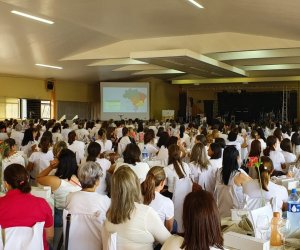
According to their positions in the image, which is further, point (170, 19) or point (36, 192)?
point (170, 19)

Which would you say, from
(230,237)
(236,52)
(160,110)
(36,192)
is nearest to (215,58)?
(236,52)

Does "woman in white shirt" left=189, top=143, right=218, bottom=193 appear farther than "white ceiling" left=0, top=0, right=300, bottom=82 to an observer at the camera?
No

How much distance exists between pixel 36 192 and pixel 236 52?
1095 centimetres

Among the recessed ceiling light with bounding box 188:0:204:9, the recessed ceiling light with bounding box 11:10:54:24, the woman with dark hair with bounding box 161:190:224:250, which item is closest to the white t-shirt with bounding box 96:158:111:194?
the woman with dark hair with bounding box 161:190:224:250

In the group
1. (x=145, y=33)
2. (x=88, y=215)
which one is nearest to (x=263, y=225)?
(x=88, y=215)

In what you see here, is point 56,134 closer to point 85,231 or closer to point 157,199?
point 157,199

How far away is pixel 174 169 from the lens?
5.01 meters

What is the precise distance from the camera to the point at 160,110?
23.5 m

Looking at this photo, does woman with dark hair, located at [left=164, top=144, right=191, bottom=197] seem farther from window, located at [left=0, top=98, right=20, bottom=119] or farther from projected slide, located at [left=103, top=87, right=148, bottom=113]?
projected slide, located at [left=103, top=87, right=148, bottom=113]

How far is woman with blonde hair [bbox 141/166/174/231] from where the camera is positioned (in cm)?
343

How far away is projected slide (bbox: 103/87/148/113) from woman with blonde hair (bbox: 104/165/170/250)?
1723cm

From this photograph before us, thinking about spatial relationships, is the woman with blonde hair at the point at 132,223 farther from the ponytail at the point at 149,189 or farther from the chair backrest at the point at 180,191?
the chair backrest at the point at 180,191

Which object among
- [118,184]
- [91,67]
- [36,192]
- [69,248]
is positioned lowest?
[69,248]

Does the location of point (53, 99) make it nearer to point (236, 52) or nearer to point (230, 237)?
point (236, 52)
